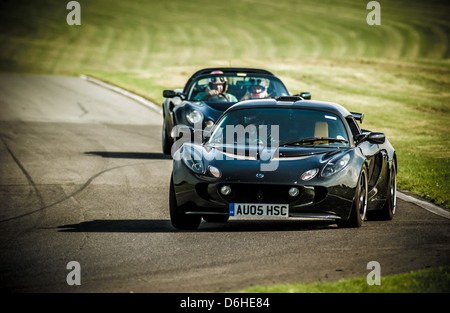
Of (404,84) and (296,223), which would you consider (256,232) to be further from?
(404,84)

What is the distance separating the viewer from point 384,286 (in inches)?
254

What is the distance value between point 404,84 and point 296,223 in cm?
2895

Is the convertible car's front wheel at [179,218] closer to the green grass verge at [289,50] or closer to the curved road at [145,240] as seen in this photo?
the curved road at [145,240]

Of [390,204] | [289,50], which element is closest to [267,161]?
[390,204]

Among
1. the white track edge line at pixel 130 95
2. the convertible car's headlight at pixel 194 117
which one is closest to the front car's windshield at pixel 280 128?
the convertible car's headlight at pixel 194 117

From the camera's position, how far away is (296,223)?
9.70 metres

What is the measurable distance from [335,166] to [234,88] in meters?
7.61

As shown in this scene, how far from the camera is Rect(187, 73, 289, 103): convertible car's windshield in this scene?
1595 centimetres

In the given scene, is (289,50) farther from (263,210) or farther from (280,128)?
(263,210)

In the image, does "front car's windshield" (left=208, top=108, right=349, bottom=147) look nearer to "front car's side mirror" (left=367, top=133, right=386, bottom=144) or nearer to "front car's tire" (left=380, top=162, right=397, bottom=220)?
"front car's side mirror" (left=367, top=133, right=386, bottom=144)
